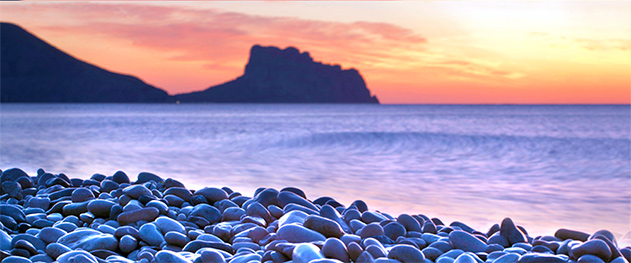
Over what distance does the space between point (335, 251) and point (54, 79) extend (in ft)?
326

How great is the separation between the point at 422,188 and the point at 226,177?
2.65 metres

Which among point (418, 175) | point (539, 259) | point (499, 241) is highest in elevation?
point (539, 259)

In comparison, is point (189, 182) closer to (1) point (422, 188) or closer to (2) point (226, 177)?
(2) point (226, 177)

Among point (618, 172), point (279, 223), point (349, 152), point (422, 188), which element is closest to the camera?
point (279, 223)

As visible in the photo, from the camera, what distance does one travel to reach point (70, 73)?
263ft

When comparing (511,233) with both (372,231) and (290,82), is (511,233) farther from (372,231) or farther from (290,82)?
(290,82)

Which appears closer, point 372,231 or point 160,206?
point 372,231

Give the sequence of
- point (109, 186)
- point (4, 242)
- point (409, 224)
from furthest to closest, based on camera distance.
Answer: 1. point (109, 186)
2. point (409, 224)
3. point (4, 242)

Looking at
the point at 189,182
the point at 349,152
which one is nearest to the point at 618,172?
the point at 349,152

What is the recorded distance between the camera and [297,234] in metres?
2.54

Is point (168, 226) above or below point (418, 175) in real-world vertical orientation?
above

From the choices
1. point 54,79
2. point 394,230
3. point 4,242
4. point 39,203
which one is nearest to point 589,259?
point 394,230

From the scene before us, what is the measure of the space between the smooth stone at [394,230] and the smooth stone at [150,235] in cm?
118

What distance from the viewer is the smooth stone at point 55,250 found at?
7.68ft
